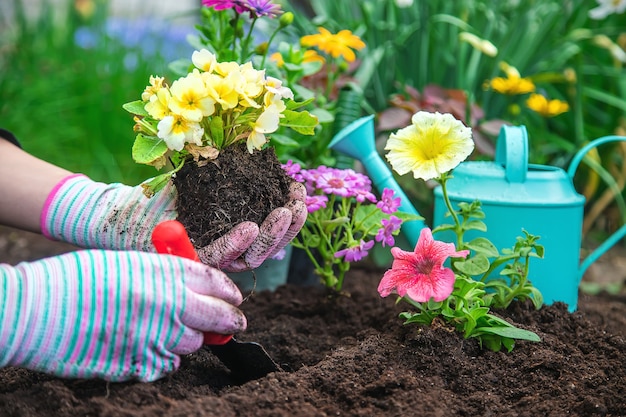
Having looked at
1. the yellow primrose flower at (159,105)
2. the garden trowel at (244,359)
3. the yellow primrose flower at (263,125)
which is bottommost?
the garden trowel at (244,359)

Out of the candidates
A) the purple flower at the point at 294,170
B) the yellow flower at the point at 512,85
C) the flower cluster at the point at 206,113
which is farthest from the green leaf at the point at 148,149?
the yellow flower at the point at 512,85

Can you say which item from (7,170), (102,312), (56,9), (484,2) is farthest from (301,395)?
(56,9)

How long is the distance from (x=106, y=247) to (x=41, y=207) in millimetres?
151

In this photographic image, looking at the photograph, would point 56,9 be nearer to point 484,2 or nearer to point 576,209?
point 484,2

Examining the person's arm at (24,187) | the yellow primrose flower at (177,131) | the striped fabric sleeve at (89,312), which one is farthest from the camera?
the person's arm at (24,187)

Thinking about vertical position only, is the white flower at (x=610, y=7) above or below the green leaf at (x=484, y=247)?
above

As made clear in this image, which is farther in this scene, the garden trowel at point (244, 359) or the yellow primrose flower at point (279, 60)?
the yellow primrose flower at point (279, 60)

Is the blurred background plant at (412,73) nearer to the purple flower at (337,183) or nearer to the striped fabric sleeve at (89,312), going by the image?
the purple flower at (337,183)

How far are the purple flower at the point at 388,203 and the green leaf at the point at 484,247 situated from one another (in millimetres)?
189

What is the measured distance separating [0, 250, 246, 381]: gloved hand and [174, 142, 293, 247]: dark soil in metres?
0.18

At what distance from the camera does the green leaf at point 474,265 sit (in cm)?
136

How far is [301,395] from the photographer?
1136 mm

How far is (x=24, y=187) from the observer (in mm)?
1415

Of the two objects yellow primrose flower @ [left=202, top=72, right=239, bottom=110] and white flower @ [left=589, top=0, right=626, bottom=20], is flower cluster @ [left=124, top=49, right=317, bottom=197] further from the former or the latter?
white flower @ [left=589, top=0, right=626, bottom=20]
